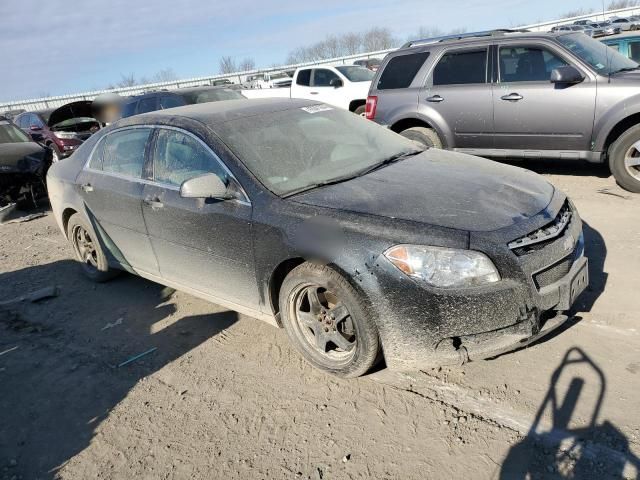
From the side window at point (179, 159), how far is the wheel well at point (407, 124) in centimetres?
443

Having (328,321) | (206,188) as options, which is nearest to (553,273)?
(328,321)

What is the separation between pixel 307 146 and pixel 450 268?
158 centimetres

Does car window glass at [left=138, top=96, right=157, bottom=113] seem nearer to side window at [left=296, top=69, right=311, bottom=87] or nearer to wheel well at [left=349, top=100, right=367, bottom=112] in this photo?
side window at [left=296, top=69, right=311, bottom=87]

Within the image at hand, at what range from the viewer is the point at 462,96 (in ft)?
23.2

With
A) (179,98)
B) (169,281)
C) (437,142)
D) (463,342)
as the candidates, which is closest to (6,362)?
(169,281)

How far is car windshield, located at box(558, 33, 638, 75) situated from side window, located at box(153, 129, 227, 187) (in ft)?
16.5

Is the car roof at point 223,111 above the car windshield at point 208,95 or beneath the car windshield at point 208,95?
above

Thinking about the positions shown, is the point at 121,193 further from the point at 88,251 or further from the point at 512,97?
the point at 512,97

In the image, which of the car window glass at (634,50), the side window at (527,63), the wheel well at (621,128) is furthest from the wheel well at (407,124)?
the car window glass at (634,50)

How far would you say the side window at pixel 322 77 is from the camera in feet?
44.0

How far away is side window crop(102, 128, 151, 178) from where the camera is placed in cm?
425

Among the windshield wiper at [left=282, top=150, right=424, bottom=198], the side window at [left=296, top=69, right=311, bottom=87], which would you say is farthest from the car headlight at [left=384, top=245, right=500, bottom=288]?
the side window at [left=296, top=69, right=311, bottom=87]

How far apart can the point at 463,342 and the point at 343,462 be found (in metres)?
0.89

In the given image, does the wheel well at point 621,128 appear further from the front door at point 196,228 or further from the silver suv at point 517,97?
the front door at point 196,228
